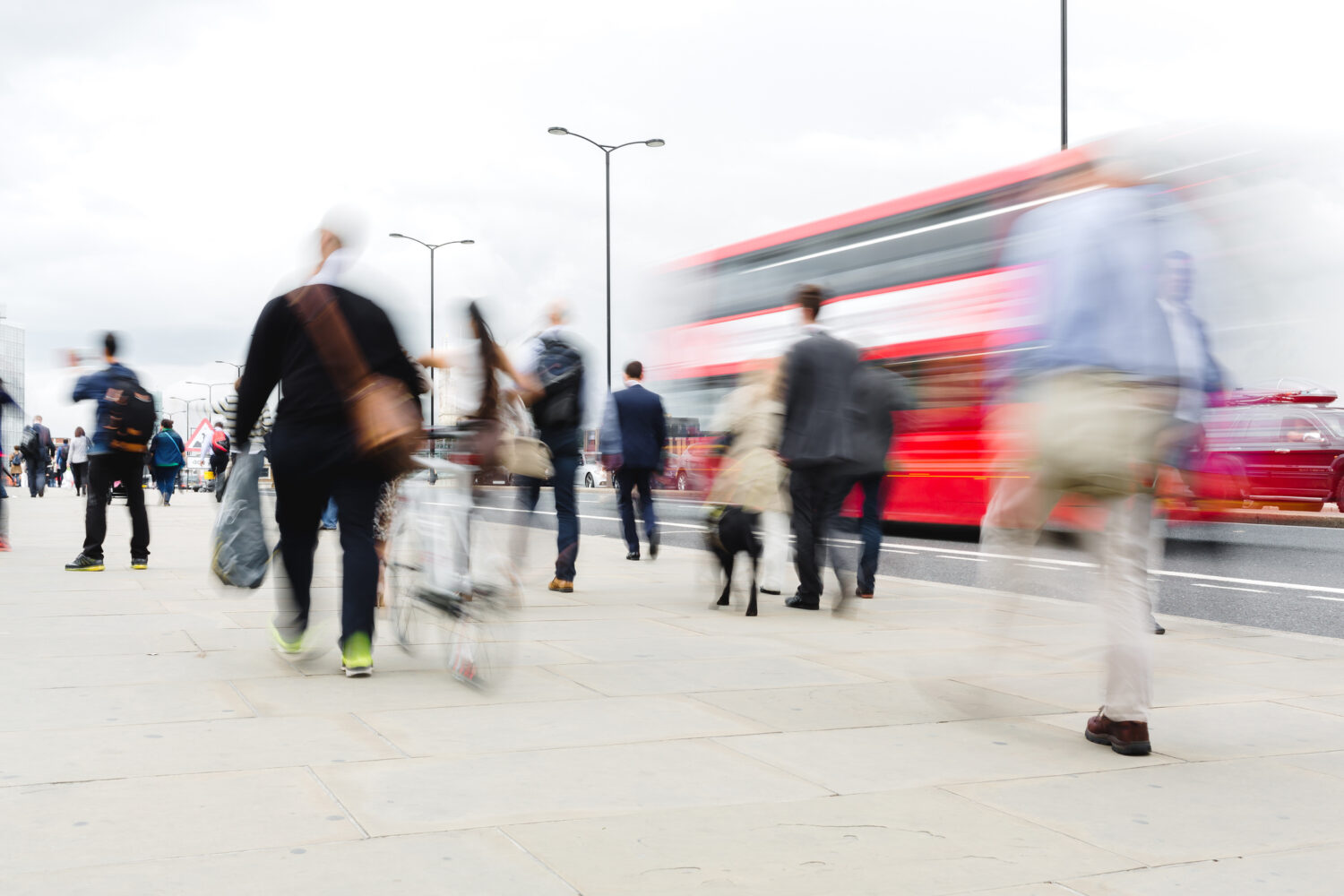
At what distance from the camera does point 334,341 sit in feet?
16.0

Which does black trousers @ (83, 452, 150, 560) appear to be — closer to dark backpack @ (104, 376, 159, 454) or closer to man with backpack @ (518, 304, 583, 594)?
dark backpack @ (104, 376, 159, 454)

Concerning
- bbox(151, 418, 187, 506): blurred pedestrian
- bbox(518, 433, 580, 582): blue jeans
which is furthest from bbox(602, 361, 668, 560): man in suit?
bbox(151, 418, 187, 506): blurred pedestrian

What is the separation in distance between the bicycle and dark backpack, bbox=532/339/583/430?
2.88 metres

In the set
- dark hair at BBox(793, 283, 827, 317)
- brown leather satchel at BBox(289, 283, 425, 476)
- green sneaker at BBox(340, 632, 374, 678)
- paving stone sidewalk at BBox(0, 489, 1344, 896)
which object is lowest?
paving stone sidewalk at BBox(0, 489, 1344, 896)

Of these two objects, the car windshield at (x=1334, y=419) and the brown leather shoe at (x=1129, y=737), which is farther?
the car windshield at (x=1334, y=419)

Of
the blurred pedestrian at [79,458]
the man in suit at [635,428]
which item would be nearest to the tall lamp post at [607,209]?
the blurred pedestrian at [79,458]

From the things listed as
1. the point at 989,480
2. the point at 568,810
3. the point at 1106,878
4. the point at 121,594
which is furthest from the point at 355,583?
the point at 989,480

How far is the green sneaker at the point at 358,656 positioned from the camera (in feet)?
16.7

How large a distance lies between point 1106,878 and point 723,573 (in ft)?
17.4

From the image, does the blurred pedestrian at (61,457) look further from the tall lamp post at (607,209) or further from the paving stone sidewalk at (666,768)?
the paving stone sidewalk at (666,768)

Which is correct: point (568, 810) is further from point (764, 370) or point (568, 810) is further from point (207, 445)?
point (207, 445)

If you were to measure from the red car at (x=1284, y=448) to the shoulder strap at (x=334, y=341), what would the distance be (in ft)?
50.0

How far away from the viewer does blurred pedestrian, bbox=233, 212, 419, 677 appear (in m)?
4.95

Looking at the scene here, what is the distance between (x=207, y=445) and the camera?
89.1 ft
